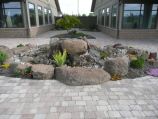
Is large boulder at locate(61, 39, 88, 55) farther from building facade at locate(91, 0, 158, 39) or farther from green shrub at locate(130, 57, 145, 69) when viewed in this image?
building facade at locate(91, 0, 158, 39)

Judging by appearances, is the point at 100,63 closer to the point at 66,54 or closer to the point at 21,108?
the point at 66,54

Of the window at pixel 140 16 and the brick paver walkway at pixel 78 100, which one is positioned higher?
the window at pixel 140 16

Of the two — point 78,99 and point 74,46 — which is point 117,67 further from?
point 78,99

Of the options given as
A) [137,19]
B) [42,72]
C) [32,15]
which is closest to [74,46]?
[42,72]

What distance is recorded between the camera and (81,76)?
517cm

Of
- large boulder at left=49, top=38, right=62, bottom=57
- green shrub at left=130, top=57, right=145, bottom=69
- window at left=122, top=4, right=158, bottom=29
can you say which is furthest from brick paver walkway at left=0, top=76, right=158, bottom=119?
window at left=122, top=4, right=158, bottom=29

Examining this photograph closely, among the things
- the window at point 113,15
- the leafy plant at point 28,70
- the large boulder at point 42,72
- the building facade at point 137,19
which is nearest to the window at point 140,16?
the building facade at point 137,19

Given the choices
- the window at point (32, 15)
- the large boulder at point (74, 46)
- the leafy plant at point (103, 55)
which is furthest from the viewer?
the window at point (32, 15)

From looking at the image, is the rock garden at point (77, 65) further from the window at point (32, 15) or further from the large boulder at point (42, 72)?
the window at point (32, 15)

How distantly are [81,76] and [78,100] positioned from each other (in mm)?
1039

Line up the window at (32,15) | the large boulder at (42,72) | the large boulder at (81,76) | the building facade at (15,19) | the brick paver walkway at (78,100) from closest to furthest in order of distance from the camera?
→ the brick paver walkway at (78,100) < the large boulder at (81,76) < the large boulder at (42,72) < the building facade at (15,19) < the window at (32,15)

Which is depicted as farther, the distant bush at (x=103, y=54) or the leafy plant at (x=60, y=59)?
the distant bush at (x=103, y=54)

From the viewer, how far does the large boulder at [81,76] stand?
5.12m

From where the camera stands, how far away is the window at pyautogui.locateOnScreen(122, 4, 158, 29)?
13.7m
